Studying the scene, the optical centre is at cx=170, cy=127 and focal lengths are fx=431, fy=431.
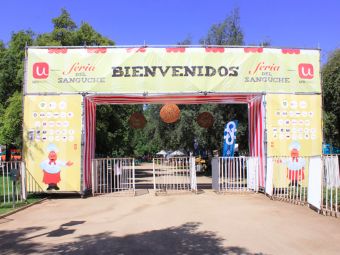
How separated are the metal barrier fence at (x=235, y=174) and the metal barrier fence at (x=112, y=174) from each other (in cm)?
332

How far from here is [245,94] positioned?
16.2 metres

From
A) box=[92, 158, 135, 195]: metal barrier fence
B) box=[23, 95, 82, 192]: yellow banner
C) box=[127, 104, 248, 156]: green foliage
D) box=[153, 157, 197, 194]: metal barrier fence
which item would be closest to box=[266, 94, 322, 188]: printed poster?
box=[153, 157, 197, 194]: metal barrier fence

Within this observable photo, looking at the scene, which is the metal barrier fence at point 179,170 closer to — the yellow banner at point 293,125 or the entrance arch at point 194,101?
the entrance arch at point 194,101

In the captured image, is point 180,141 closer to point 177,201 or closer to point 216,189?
point 216,189

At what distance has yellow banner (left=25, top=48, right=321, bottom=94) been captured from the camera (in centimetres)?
1572

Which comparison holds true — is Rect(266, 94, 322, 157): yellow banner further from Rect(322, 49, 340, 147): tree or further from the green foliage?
the green foliage

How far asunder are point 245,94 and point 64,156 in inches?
277

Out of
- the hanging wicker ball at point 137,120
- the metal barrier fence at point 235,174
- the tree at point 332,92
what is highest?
the tree at point 332,92

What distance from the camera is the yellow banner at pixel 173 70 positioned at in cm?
1572

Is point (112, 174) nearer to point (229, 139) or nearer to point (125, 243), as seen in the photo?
point (229, 139)

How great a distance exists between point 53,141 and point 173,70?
507 centimetres

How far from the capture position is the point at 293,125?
52.5 ft

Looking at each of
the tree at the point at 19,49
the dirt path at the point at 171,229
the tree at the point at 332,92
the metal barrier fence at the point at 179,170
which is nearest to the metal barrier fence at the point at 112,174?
the metal barrier fence at the point at 179,170

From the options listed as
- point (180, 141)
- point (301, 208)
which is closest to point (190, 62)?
point (301, 208)
